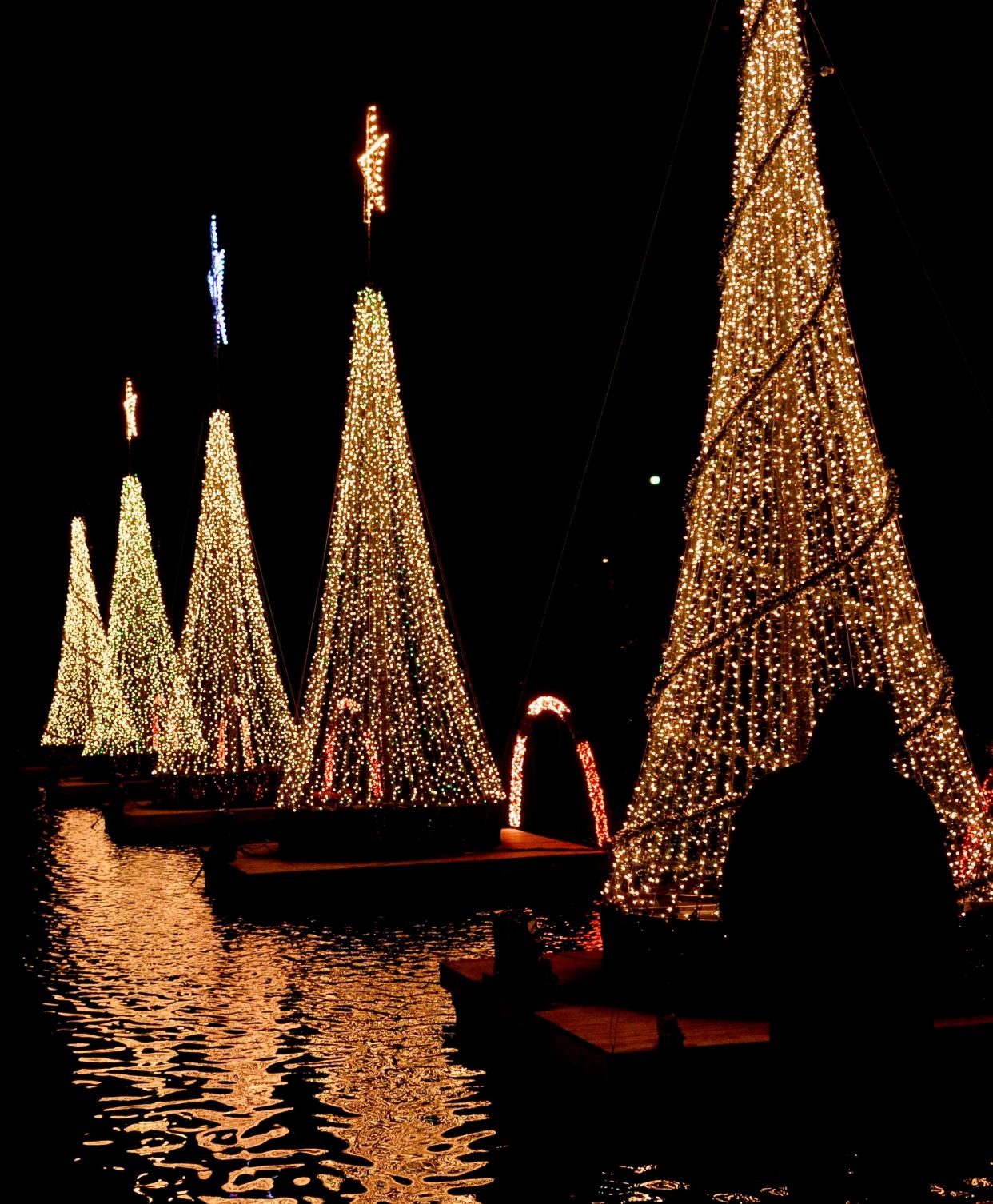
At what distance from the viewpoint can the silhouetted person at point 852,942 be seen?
4.35 m

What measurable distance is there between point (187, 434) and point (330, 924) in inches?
1030

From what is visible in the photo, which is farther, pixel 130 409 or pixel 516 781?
pixel 130 409

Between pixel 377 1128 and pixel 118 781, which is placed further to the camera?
pixel 118 781

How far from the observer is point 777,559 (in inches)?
306

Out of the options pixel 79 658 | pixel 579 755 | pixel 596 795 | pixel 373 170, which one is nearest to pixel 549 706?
pixel 579 755

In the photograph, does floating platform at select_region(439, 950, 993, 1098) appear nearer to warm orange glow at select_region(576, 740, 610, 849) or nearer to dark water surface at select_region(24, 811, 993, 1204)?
dark water surface at select_region(24, 811, 993, 1204)

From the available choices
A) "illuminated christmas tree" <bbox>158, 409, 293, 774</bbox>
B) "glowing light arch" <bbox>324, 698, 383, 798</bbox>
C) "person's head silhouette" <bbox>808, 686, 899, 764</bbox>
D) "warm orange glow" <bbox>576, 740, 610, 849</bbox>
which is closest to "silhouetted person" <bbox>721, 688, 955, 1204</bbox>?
"person's head silhouette" <bbox>808, 686, 899, 764</bbox>

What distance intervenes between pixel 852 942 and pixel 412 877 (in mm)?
10033

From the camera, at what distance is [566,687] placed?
2947 cm

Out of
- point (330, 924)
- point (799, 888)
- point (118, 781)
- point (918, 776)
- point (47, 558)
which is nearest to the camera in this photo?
point (799, 888)

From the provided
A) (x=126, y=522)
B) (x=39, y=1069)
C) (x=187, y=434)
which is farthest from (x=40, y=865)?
(x=187, y=434)

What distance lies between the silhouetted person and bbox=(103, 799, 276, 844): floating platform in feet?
48.7

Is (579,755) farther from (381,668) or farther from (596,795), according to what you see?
(381,668)

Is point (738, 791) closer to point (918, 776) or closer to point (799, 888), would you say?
point (918, 776)
